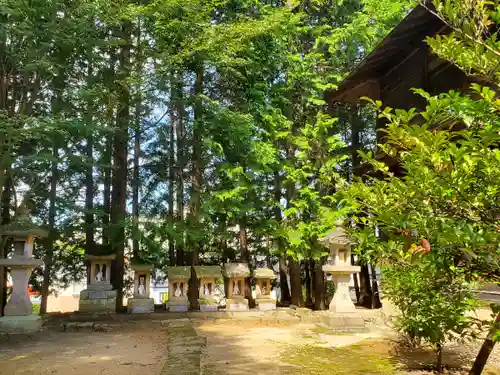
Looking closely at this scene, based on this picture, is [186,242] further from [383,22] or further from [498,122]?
[498,122]

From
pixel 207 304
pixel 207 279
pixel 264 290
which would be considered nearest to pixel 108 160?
pixel 207 279

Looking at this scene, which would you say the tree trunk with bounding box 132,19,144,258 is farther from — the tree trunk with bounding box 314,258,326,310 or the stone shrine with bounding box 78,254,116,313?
the tree trunk with bounding box 314,258,326,310

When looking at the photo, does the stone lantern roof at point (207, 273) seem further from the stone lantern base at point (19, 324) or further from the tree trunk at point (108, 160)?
the stone lantern base at point (19, 324)

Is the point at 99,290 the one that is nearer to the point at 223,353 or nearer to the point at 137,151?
the point at 137,151

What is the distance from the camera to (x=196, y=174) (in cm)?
1417

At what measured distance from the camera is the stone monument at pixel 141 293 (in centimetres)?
1220

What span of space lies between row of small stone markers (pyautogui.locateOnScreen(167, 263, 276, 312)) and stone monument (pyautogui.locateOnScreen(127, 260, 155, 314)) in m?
0.63

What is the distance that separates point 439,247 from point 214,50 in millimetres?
11374

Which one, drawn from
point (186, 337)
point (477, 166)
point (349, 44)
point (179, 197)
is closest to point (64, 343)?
point (186, 337)

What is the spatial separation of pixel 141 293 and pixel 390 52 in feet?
31.9

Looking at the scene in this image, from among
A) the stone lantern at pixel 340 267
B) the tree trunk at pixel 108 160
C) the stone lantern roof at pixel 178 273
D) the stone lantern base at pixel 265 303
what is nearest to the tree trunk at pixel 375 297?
the stone lantern base at pixel 265 303

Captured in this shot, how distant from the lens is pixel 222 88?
1548cm

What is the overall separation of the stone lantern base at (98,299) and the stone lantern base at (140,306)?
0.53 meters

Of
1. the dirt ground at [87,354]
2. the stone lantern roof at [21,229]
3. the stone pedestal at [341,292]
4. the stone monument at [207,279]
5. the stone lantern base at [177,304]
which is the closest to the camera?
the dirt ground at [87,354]
